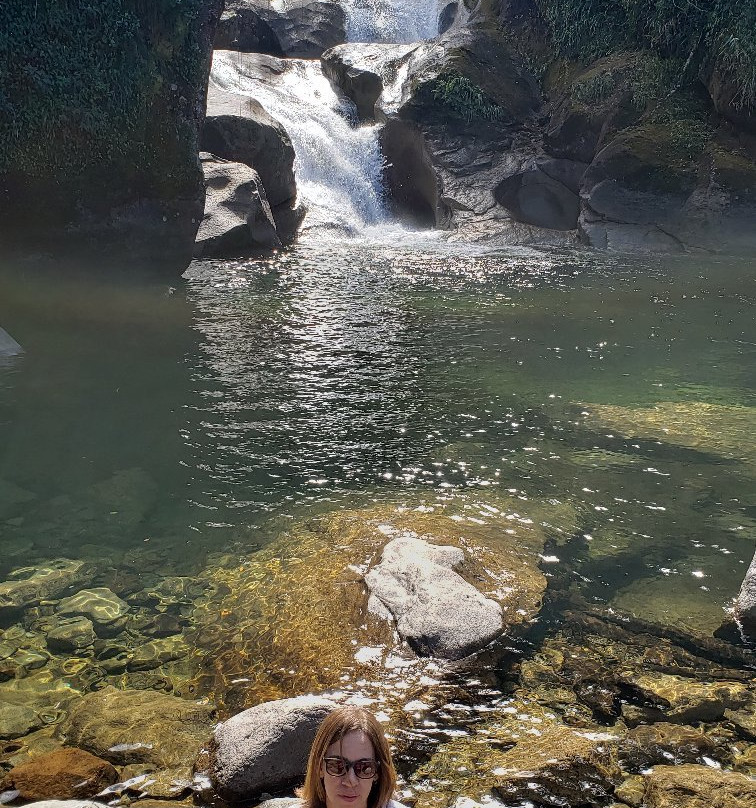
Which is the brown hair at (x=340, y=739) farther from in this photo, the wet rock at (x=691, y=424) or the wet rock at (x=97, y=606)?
the wet rock at (x=691, y=424)

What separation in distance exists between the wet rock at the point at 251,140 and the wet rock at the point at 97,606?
15.5m

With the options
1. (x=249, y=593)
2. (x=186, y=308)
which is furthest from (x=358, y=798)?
(x=186, y=308)

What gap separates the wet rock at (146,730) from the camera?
13.8 feet

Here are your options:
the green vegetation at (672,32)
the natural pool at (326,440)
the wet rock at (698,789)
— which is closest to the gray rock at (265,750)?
the natural pool at (326,440)

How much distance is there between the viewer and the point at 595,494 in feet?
23.9

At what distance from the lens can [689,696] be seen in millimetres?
4723

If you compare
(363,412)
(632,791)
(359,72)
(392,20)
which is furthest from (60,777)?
(392,20)

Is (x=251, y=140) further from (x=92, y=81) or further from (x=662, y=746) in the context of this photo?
(x=662, y=746)

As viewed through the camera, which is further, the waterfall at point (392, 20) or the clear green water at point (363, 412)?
the waterfall at point (392, 20)

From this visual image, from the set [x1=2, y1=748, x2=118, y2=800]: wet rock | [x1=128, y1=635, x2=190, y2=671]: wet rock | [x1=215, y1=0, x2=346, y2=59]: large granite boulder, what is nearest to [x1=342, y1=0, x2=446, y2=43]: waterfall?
[x1=215, y1=0, x2=346, y2=59]: large granite boulder

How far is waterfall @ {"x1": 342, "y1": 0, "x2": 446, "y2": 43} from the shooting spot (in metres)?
31.9

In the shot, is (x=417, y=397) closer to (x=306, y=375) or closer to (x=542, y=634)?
(x=306, y=375)

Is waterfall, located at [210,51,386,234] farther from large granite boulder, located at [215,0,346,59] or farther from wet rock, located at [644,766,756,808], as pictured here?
wet rock, located at [644,766,756,808]

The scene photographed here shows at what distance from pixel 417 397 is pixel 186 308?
5442mm
